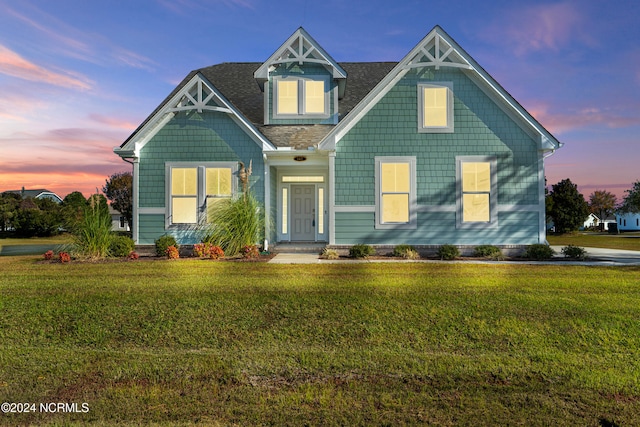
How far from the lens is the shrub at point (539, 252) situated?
42.2 ft

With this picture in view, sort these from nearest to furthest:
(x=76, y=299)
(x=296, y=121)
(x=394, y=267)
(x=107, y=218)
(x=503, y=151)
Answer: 1. (x=76, y=299)
2. (x=394, y=267)
3. (x=107, y=218)
4. (x=503, y=151)
5. (x=296, y=121)

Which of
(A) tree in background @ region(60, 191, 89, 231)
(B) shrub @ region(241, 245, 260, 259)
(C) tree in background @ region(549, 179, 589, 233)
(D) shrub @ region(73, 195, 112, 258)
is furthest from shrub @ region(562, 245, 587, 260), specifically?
(C) tree in background @ region(549, 179, 589, 233)

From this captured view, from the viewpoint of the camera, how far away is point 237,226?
1351 cm

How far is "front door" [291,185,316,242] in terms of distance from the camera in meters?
16.3

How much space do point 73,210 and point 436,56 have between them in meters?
24.5

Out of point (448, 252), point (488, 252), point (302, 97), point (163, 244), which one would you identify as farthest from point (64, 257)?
point (488, 252)

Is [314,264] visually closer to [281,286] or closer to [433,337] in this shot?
[281,286]

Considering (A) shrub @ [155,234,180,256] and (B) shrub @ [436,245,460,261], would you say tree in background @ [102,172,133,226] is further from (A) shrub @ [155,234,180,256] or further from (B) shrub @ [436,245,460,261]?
(B) shrub @ [436,245,460,261]

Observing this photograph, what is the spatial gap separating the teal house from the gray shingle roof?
62 cm

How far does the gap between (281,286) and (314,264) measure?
9.94ft

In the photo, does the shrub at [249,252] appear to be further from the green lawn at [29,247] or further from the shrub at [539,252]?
the shrub at [539,252]

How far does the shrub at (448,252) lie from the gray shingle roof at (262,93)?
18.2 ft

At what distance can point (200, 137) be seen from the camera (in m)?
14.6

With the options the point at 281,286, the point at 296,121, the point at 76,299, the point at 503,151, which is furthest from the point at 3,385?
the point at 503,151
